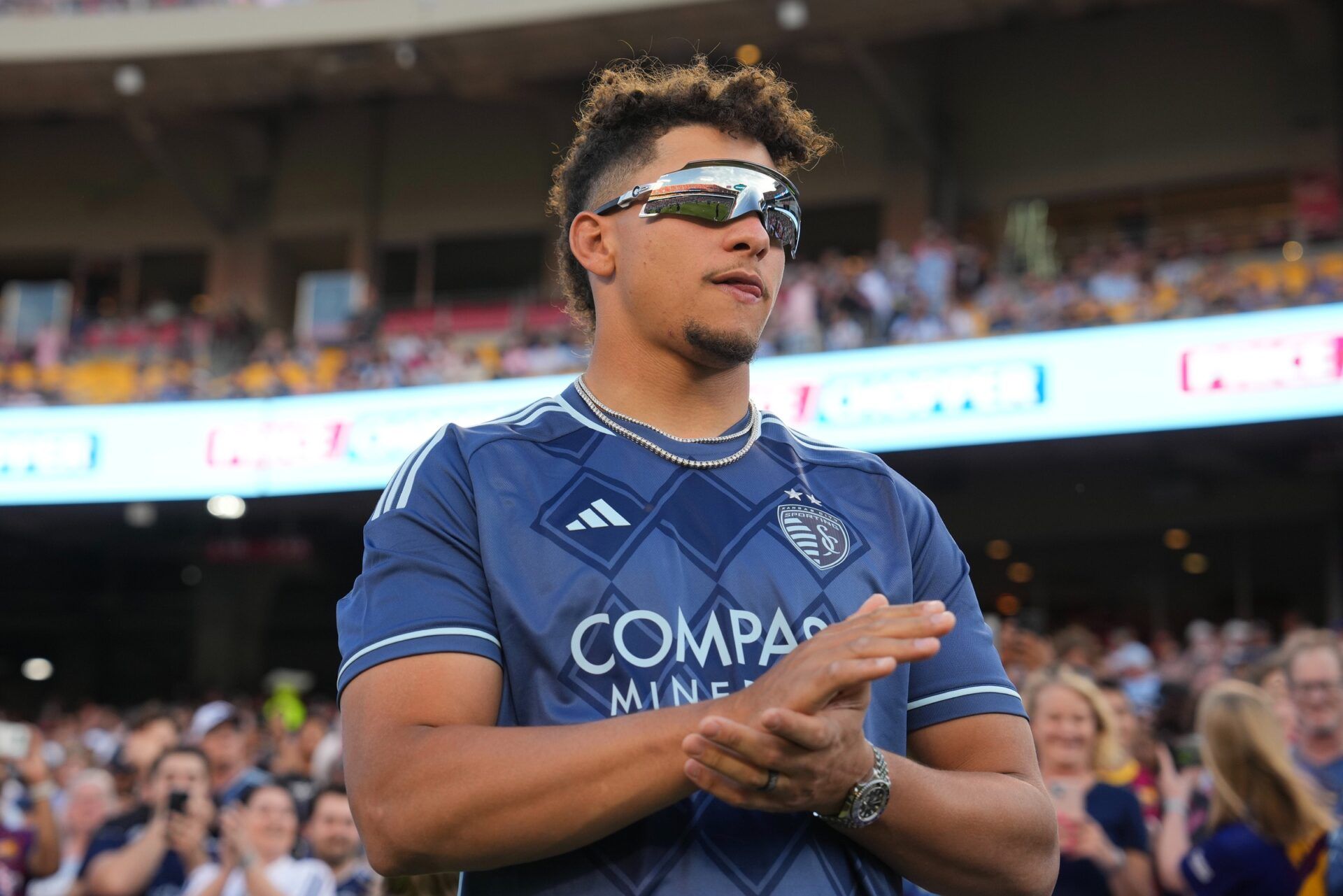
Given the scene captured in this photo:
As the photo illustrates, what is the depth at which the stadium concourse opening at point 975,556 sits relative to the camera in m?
14.4

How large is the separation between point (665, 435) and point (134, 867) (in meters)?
4.42

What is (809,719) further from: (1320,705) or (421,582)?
(1320,705)

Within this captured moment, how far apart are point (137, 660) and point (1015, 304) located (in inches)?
569

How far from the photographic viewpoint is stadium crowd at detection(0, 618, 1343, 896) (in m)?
3.95

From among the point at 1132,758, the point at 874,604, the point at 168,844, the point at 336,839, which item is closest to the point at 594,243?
the point at 874,604

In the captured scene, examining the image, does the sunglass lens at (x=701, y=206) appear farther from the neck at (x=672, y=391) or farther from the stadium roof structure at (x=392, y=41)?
the stadium roof structure at (x=392, y=41)

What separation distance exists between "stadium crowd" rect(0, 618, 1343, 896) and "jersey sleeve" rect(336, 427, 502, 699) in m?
2.21

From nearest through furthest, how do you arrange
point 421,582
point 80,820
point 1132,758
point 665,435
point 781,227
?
1. point 421,582
2. point 665,435
3. point 781,227
4. point 1132,758
5. point 80,820

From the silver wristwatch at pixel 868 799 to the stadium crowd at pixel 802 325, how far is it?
10267 mm

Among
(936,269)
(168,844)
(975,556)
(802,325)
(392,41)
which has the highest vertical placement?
(392,41)

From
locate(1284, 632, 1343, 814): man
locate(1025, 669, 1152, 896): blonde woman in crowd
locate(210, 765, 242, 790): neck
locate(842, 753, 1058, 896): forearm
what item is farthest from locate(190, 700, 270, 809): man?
locate(842, 753, 1058, 896): forearm

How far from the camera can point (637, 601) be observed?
67.1 inches

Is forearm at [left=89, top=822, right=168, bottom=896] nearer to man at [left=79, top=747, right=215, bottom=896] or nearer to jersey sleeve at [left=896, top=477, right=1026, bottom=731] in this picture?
man at [left=79, top=747, right=215, bottom=896]

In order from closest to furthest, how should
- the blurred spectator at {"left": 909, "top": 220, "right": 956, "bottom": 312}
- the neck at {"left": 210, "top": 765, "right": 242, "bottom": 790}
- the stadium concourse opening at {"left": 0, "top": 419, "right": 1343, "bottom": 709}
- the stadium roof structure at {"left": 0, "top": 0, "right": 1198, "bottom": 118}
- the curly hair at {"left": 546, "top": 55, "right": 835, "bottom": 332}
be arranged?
the curly hair at {"left": 546, "top": 55, "right": 835, "bottom": 332} < the neck at {"left": 210, "top": 765, "right": 242, "bottom": 790} < the stadium concourse opening at {"left": 0, "top": 419, "right": 1343, "bottom": 709} < the blurred spectator at {"left": 909, "top": 220, "right": 956, "bottom": 312} < the stadium roof structure at {"left": 0, "top": 0, "right": 1198, "bottom": 118}
